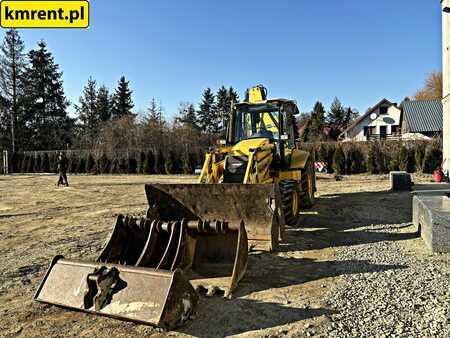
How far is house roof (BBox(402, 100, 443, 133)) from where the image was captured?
32.1 metres

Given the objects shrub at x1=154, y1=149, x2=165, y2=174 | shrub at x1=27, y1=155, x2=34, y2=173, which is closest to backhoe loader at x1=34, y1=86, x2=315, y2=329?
shrub at x1=154, y1=149, x2=165, y2=174

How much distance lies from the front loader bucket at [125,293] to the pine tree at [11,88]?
3921cm

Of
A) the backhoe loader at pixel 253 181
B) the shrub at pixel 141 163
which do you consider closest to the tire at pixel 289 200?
the backhoe loader at pixel 253 181

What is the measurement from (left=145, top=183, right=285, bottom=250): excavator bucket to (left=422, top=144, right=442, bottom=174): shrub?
18.4 m

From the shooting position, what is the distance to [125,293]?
3135 mm

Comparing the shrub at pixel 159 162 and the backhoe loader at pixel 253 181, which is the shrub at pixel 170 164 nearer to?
the shrub at pixel 159 162

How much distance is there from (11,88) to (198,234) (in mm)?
39612

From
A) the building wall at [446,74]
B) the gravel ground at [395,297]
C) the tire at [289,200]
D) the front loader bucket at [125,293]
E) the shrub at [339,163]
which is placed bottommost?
the gravel ground at [395,297]

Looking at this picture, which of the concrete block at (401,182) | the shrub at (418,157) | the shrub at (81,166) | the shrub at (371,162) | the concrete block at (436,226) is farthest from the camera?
the shrub at (81,166)

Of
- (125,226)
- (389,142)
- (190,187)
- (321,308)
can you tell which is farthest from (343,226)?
(389,142)

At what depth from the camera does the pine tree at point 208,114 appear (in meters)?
58.4

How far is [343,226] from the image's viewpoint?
279 inches

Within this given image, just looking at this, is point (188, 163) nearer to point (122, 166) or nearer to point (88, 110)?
point (122, 166)

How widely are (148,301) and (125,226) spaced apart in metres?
1.67
